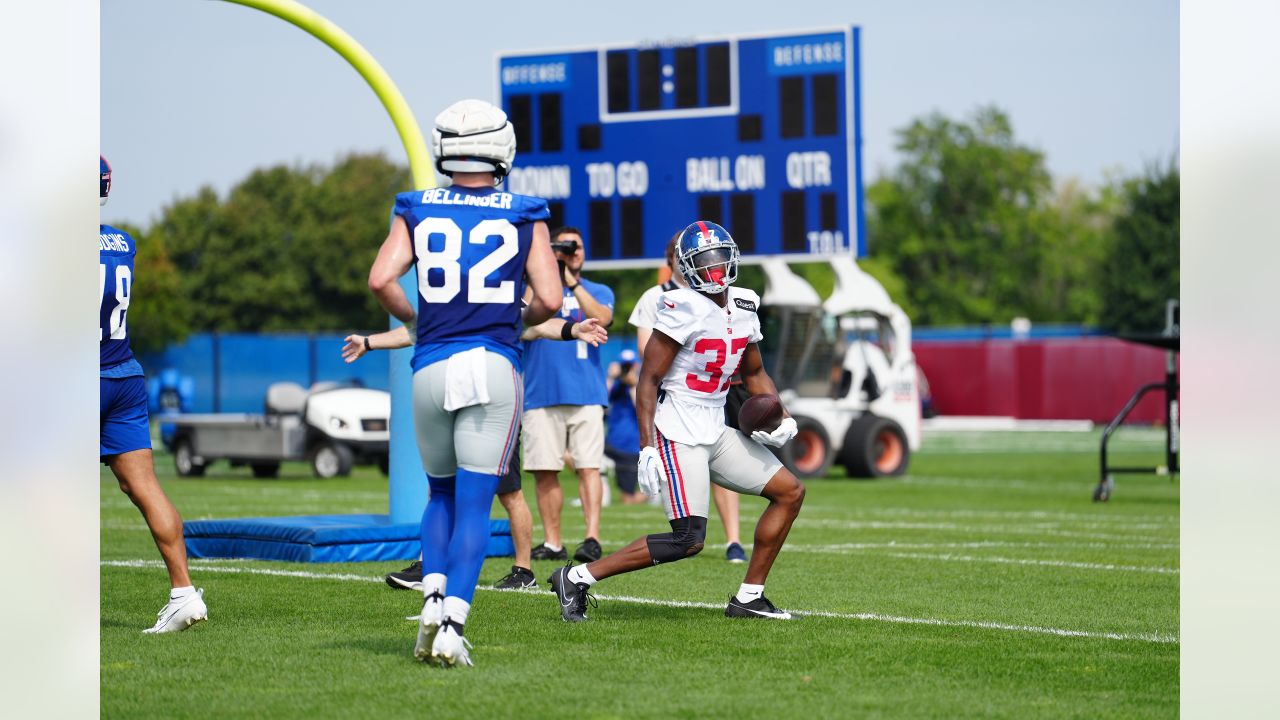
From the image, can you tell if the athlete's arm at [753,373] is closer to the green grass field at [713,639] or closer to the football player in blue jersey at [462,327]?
the green grass field at [713,639]

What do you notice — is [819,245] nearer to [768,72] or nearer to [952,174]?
[768,72]

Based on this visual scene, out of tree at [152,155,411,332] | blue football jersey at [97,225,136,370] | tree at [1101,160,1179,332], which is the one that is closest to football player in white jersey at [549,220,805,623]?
blue football jersey at [97,225,136,370]

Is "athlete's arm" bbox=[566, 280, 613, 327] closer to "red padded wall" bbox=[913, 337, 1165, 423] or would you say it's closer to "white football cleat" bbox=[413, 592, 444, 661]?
"white football cleat" bbox=[413, 592, 444, 661]

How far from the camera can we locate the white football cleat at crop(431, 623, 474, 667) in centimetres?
590

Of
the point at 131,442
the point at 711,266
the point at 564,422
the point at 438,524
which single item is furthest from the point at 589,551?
the point at 438,524

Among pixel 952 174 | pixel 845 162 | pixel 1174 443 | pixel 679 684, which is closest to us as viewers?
pixel 679 684

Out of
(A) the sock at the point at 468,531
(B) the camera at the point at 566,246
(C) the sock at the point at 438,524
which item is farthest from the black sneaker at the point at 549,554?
(A) the sock at the point at 468,531

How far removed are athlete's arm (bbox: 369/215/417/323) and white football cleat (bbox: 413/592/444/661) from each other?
39.8 inches

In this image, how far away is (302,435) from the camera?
22125 millimetres

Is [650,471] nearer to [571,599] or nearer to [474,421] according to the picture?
[571,599]

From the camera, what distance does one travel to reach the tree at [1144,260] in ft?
192
